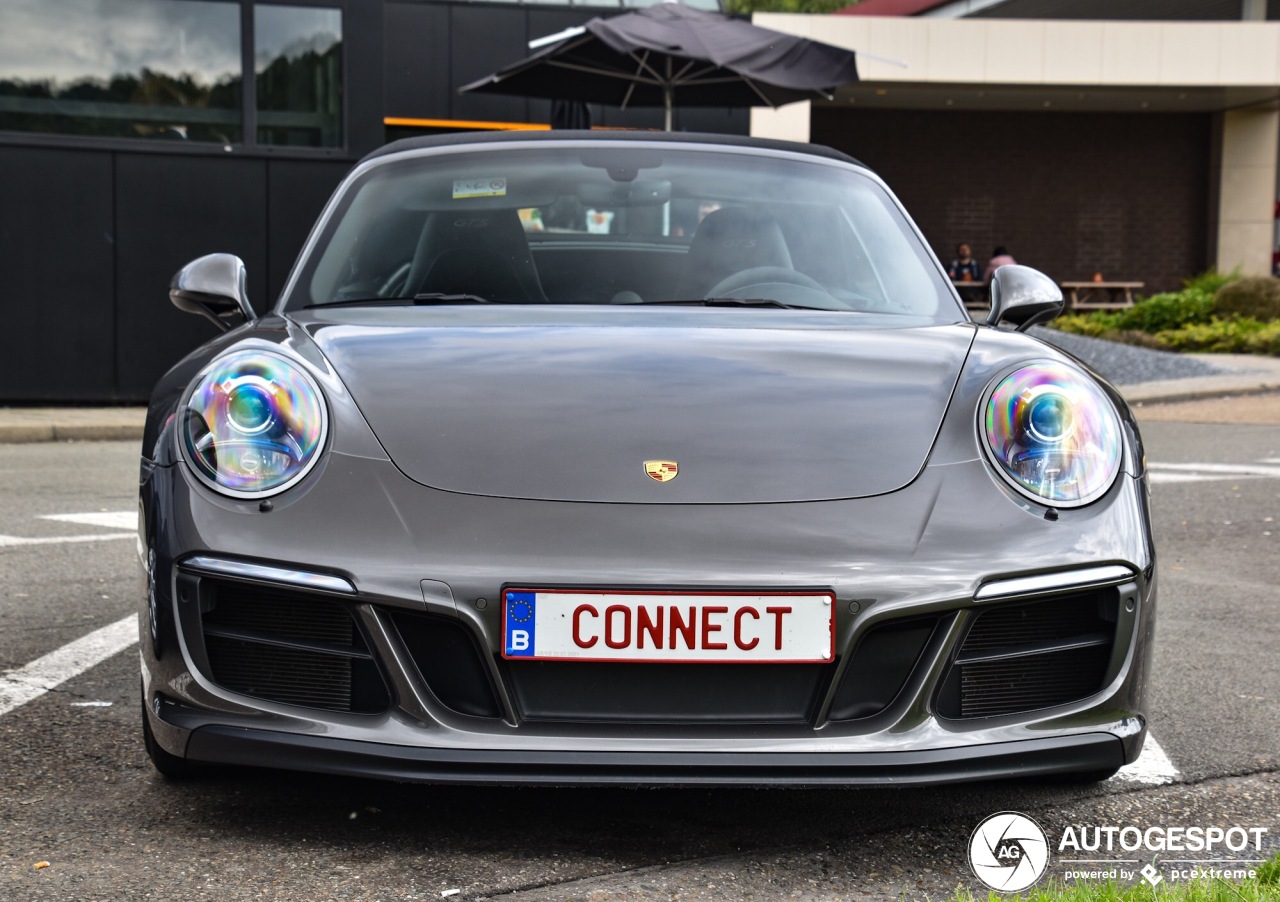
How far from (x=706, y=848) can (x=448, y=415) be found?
0.84 m

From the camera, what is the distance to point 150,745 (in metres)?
2.72

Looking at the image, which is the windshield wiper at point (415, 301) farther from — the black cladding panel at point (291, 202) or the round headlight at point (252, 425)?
the black cladding panel at point (291, 202)

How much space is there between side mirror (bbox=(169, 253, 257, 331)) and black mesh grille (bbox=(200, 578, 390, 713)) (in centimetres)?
111

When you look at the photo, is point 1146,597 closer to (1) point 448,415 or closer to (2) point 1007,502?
(2) point 1007,502

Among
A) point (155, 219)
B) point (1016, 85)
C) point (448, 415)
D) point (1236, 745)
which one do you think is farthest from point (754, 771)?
point (1016, 85)

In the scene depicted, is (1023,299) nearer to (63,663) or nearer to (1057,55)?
(63,663)

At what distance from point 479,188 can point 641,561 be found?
1605mm

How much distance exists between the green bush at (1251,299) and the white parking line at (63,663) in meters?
17.5

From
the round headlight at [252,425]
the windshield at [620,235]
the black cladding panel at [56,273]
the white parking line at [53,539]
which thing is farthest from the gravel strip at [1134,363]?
the round headlight at [252,425]

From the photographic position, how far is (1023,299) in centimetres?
336

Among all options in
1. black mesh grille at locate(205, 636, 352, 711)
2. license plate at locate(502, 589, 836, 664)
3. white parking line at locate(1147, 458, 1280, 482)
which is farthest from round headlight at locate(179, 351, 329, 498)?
white parking line at locate(1147, 458, 1280, 482)

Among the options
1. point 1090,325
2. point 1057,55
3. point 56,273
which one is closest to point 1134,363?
point 1090,325

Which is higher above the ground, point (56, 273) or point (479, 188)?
point (479, 188)

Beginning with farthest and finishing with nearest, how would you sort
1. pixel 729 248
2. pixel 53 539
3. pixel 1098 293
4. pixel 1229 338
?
pixel 1098 293, pixel 1229 338, pixel 53 539, pixel 729 248
